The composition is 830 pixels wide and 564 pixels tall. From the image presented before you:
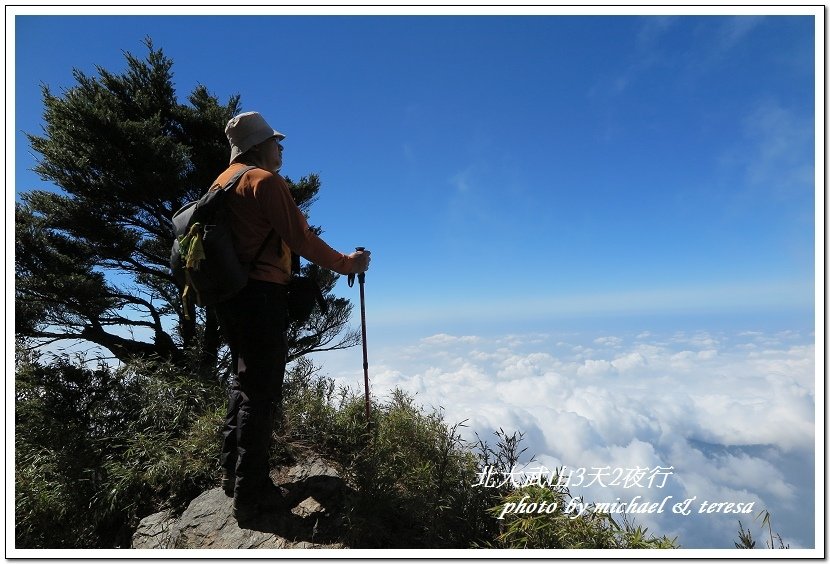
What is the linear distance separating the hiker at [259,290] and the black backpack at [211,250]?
8 cm

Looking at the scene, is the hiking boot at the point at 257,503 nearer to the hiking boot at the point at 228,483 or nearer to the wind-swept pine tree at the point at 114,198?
the hiking boot at the point at 228,483

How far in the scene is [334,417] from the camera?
4375 mm

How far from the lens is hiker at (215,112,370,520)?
2.88m

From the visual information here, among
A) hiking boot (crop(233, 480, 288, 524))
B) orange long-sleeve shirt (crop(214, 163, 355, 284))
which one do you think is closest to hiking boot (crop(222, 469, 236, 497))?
hiking boot (crop(233, 480, 288, 524))

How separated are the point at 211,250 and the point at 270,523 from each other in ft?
5.84

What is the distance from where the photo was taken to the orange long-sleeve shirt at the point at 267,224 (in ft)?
9.32

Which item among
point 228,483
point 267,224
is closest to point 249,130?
point 267,224

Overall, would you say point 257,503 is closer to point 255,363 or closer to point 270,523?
point 270,523

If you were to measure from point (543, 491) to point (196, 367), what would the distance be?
396 centimetres

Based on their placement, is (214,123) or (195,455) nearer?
(195,455)

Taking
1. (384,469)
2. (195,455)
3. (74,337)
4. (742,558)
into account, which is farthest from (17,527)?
(74,337)

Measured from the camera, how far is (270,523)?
3.11 m

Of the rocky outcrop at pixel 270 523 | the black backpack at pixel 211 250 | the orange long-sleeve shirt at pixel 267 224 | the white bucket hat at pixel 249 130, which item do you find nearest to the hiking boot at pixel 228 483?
the rocky outcrop at pixel 270 523

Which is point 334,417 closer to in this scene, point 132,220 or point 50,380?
point 50,380
